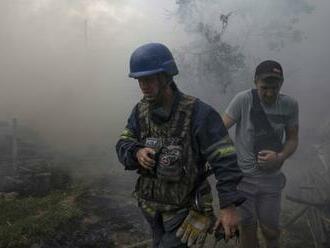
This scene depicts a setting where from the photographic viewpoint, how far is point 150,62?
9.02 ft

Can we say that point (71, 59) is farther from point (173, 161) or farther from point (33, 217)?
point (173, 161)

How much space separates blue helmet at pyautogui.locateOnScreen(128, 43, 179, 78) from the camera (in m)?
2.75

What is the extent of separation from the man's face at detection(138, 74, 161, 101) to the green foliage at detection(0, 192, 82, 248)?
3.18 m

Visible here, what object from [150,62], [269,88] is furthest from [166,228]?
[269,88]

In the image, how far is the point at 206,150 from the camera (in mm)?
2748

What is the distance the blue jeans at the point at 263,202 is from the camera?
13.6 feet

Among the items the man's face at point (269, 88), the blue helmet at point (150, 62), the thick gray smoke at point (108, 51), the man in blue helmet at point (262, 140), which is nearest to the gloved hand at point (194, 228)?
the blue helmet at point (150, 62)

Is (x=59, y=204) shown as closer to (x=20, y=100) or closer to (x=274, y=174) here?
(x=274, y=174)

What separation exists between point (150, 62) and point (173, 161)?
1.91 feet

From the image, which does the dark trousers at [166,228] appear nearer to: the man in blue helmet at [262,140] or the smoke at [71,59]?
the man in blue helmet at [262,140]

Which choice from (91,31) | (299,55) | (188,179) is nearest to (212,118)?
(188,179)

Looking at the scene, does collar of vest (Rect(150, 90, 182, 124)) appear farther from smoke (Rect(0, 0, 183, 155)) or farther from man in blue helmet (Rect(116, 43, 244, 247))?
smoke (Rect(0, 0, 183, 155))

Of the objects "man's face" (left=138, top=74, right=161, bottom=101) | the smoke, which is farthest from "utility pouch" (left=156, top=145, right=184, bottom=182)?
the smoke

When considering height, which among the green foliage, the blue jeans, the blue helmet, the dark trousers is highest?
the blue helmet
